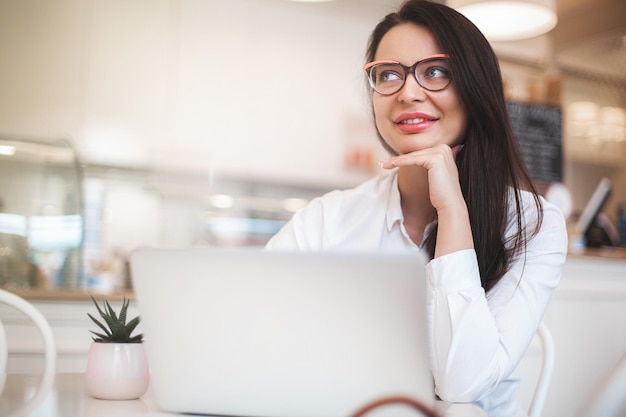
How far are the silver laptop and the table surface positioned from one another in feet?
0.32

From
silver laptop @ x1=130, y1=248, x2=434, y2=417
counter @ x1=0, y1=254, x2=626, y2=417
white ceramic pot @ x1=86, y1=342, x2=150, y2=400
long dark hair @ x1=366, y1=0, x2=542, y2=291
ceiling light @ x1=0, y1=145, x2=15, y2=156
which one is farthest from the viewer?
ceiling light @ x1=0, y1=145, x2=15, y2=156

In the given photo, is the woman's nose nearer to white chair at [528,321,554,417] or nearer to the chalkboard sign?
white chair at [528,321,554,417]

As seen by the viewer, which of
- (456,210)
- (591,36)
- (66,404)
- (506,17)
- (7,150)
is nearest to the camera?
(66,404)

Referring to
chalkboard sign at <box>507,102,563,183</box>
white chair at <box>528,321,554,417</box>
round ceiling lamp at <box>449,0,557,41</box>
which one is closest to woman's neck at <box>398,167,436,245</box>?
white chair at <box>528,321,554,417</box>

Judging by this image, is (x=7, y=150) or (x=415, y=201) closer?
(x=415, y=201)

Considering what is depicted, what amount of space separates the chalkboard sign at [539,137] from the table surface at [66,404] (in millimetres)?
2955

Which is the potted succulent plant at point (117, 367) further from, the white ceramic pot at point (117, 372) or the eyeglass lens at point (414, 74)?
the eyeglass lens at point (414, 74)

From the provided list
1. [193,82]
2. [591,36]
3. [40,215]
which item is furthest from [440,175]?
[591,36]

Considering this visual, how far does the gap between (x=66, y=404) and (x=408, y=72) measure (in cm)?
78

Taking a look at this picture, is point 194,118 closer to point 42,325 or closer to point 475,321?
point 42,325

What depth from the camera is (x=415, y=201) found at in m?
1.34

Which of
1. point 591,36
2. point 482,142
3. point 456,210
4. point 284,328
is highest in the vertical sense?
point 591,36

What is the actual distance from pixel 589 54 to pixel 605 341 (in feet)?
10.2

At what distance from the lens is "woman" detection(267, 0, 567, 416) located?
0.93 metres
